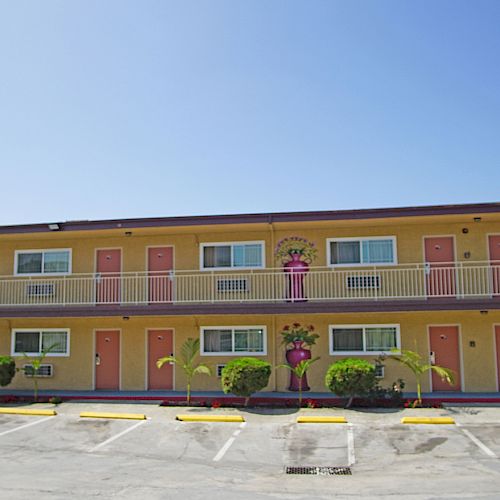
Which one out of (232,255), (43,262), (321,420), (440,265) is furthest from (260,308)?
(43,262)

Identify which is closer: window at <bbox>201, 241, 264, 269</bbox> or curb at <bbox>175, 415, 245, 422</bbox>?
curb at <bbox>175, 415, 245, 422</bbox>

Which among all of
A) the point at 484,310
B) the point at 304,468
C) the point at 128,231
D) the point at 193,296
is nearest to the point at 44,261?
the point at 128,231

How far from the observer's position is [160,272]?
1834cm

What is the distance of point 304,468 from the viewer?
10078 mm

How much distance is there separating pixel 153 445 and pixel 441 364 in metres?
9.42

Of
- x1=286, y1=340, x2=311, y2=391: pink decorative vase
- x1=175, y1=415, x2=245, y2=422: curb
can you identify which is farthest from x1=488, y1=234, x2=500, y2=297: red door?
x1=175, y1=415, x2=245, y2=422: curb

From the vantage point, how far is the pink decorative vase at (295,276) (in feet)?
57.6

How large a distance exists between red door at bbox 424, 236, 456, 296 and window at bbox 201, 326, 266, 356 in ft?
17.8

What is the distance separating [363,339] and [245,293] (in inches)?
156

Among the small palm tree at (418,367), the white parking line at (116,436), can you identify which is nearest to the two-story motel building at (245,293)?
the small palm tree at (418,367)

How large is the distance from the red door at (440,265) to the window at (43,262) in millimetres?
12029

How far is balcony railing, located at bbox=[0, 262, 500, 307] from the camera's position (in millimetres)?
17016

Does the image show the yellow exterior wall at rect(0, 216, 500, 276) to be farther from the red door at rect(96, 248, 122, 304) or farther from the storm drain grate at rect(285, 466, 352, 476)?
the storm drain grate at rect(285, 466, 352, 476)

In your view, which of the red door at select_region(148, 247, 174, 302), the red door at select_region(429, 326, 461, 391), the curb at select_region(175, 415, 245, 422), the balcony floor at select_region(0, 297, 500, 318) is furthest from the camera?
the red door at select_region(148, 247, 174, 302)
